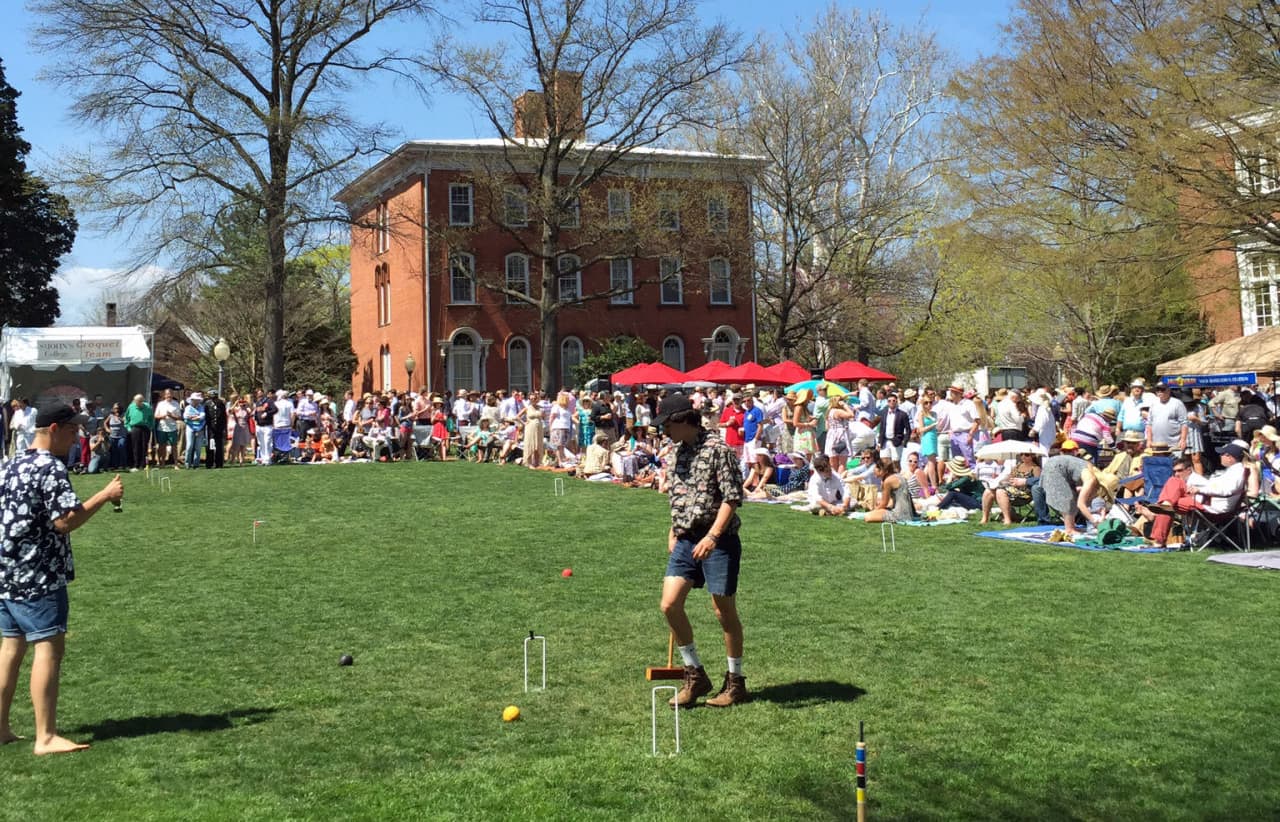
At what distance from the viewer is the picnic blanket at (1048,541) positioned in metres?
14.4

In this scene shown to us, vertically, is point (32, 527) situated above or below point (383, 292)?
below

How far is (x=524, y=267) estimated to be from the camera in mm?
51469

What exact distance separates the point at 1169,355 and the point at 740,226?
16270 millimetres

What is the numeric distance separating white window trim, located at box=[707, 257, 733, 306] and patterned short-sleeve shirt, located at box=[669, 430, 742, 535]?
40088 mm

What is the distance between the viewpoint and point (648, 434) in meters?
25.7

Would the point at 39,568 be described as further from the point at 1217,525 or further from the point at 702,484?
the point at 1217,525

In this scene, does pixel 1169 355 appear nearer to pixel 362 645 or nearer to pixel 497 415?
pixel 497 415

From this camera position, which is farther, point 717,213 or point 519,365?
point 519,365

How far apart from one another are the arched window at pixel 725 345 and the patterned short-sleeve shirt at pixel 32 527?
48.2 m

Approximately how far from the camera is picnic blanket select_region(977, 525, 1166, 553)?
14.4 meters

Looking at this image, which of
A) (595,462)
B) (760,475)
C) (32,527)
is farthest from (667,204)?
(32,527)

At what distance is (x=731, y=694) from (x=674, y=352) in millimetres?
47197

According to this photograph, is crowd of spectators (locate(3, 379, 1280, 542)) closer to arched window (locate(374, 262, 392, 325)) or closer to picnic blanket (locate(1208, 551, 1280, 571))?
picnic blanket (locate(1208, 551, 1280, 571))

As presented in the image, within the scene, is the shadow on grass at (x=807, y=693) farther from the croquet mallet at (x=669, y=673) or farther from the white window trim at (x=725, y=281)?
the white window trim at (x=725, y=281)
